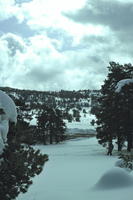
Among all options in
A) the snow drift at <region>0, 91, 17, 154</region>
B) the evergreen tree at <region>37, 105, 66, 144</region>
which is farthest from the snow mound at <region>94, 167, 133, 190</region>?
the evergreen tree at <region>37, 105, 66, 144</region>

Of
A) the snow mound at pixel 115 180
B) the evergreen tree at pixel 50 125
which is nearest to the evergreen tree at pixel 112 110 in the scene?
the snow mound at pixel 115 180

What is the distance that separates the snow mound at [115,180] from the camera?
16.2m

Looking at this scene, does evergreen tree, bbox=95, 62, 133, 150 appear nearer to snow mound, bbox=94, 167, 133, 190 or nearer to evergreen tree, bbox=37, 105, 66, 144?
snow mound, bbox=94, 167, 133, 190

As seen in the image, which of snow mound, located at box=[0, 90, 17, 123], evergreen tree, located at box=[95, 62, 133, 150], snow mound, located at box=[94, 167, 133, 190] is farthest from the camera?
evergreen tree, located at box=[95, 62, 133, 150]

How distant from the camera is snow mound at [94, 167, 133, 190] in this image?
1616cm

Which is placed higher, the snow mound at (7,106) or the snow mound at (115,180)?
the snow mound at (7,106)

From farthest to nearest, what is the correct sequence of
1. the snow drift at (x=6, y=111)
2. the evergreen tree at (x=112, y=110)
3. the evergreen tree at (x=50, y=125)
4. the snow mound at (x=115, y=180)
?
the evergreen tree at (x=50, y=125) < the evergreen tree at (x=112, y=110) < the snow mound at (x=115, y=180) < the snow drift at (x=6, y=111)

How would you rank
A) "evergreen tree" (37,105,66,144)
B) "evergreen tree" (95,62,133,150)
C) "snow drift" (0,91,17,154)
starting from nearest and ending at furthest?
"snow drift" (0,91,17,154) → "evergreen tree" (95,62,133,150) → "evergreen tree" (37,105,66,144)

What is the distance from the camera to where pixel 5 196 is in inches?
448

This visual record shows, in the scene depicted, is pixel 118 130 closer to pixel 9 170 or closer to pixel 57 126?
pixel 9 170

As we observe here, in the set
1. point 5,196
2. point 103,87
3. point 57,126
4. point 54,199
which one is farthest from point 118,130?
point 57,126

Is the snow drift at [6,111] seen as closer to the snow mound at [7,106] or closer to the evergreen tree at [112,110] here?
the snow mound at [7,106]

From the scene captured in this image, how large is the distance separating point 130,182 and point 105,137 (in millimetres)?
27012

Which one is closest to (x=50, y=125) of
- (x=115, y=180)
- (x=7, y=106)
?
(x=115, y=180)
